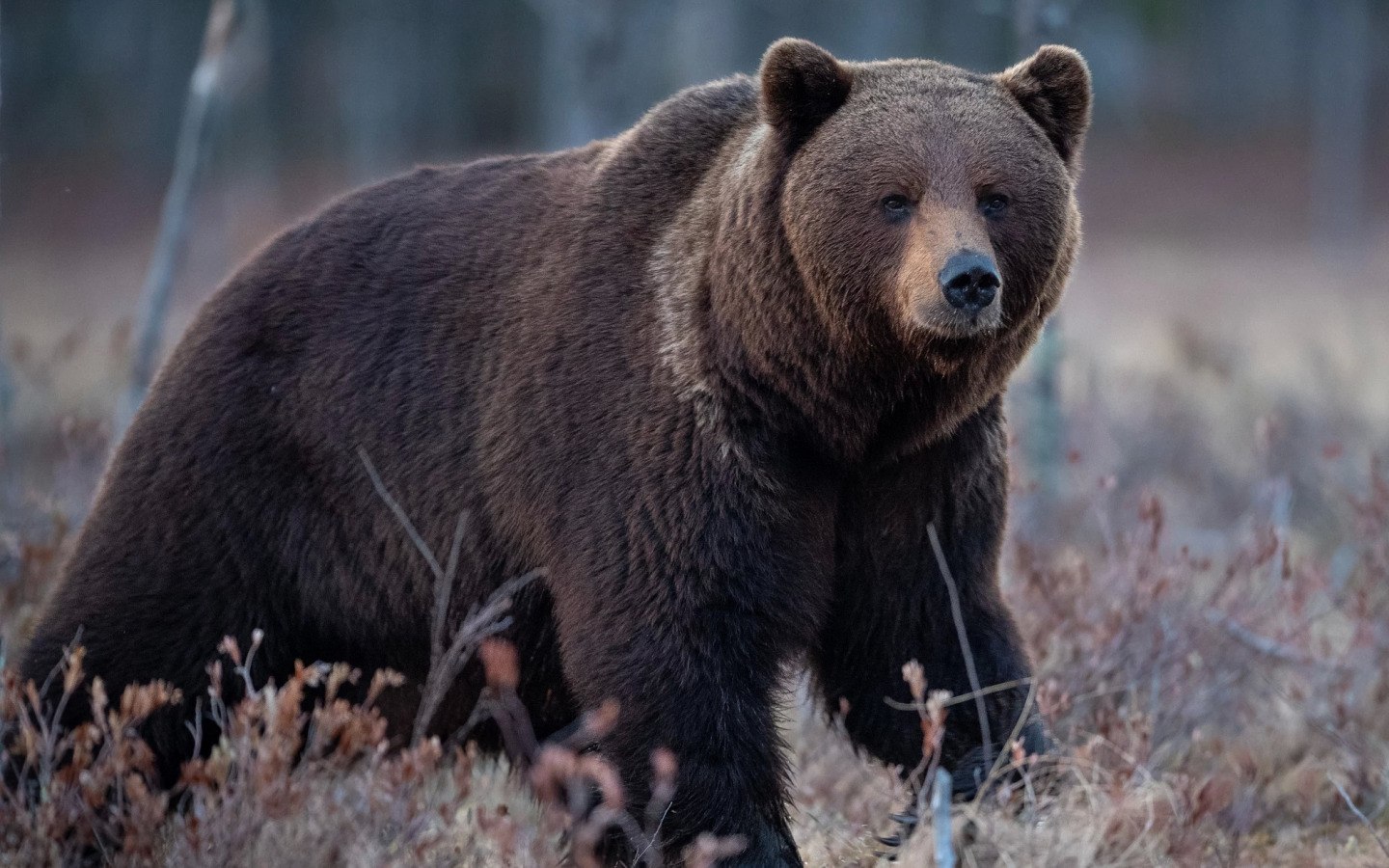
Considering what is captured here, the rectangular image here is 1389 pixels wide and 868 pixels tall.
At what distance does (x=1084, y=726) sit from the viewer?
5.03 m

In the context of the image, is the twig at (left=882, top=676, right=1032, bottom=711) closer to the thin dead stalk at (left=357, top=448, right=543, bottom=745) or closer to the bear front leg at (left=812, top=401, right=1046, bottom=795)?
the bear front leg at (left=812, top=401, right=1046, bottom=795)

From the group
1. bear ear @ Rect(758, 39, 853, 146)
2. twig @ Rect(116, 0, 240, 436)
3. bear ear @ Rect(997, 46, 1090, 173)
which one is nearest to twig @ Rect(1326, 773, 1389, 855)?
bear ear @ Rect(997, 46, 1090, 173)

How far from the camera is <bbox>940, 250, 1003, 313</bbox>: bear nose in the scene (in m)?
3.39

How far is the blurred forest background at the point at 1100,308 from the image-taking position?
4.95 meters

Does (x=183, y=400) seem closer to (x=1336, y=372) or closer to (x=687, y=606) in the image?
(x=687, y=606)

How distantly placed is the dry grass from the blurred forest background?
2cm

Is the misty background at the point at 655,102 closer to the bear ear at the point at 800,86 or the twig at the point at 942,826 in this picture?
the bear ear at the point at 800,86

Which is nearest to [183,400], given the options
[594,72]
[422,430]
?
[422,430]

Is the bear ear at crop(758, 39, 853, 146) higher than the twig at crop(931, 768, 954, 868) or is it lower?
higher

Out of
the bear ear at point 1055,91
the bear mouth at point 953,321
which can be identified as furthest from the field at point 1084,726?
the bear ear at point 1055,91

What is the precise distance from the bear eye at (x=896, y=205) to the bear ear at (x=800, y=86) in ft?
0.97

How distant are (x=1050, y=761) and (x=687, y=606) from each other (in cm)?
125

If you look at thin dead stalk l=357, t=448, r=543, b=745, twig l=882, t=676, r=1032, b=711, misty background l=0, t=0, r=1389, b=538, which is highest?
thin dead stalk l=357, t=448, r=543, b=745

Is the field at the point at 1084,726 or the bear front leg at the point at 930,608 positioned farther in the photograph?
the bear front leg at the point at 930,608
